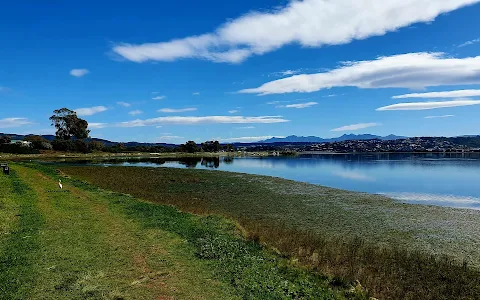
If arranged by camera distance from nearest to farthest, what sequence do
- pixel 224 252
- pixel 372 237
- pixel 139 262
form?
pixel 139 262
pixel 224 252
pixel 372 237

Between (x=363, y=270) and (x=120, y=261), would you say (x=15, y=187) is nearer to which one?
(x=120, y=261)

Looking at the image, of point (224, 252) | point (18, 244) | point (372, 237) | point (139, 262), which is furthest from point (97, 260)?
point (372, 237)

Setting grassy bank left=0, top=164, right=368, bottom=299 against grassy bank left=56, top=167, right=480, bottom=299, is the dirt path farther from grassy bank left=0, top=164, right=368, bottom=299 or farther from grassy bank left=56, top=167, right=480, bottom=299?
grassy bank left=56, top=167, right=480, bottom=299

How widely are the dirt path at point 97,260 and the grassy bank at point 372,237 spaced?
15.2 ft

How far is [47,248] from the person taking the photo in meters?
13.1

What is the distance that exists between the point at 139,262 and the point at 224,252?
134 inches

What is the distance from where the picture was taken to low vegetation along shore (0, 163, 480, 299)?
10266 mm

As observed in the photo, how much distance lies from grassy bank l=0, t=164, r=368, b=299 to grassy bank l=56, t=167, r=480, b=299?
1725 millimetres

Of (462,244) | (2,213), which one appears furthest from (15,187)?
(462,244)

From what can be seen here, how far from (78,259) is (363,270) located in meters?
10.6

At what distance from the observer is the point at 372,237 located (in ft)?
63.2

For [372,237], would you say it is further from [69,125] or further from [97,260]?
[69,125]

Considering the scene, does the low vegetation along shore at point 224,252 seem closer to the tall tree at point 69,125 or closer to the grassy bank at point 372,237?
the grassy bank at point 372,237

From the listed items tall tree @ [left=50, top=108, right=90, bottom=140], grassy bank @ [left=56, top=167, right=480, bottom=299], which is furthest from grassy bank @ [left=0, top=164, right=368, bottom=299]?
tall tree @ [left=50, top=108, right=90, bottom=140]
